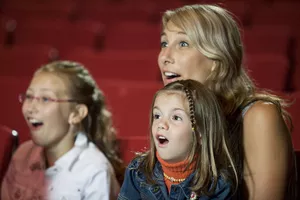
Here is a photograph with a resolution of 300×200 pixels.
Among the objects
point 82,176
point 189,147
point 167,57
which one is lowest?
point 82,176

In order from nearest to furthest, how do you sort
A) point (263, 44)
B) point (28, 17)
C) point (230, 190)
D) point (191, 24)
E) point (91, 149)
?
point (230, 190) → point (191, 24) → point (91, 149) → point (263, 44) → point (28, 17)

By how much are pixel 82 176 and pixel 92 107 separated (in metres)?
0.17

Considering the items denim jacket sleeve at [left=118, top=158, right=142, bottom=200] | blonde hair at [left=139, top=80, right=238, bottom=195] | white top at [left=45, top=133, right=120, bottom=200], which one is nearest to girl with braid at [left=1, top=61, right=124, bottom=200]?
white top at [left=45, top=133, right=120, bottom=200]

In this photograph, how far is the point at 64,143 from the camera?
0.96 metres

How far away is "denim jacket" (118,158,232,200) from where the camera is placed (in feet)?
2.22

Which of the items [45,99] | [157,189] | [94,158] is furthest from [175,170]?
[45,99]

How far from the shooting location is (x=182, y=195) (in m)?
0.69

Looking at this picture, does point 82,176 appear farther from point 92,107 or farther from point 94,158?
point 92,107

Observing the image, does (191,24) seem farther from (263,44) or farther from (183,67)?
→ (263,44)

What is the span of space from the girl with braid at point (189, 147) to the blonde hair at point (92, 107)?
28 cm

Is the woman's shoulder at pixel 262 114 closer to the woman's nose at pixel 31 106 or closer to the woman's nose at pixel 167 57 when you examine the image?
the woman's nose at pixel 167 57

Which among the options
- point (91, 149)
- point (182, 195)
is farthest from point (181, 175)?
point (91, 149)

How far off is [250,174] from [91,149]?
0.33m

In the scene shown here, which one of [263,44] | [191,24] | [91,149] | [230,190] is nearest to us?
[230,190]
